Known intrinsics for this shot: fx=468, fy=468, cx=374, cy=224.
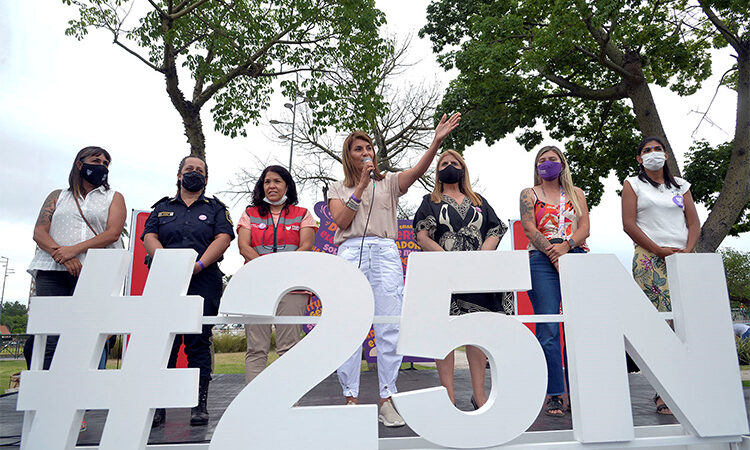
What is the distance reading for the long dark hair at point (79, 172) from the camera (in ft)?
9.66

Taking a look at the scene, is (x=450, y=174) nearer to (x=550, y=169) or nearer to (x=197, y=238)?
(x=550, y=169)

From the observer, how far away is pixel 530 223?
3.04 m

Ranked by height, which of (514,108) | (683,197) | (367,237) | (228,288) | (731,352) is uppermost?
(514,108)

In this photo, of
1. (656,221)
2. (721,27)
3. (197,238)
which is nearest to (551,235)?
(656,221)

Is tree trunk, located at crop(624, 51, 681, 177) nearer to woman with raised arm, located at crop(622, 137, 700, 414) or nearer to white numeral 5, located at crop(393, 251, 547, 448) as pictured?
woman with raised arm, located at crop(622, 137, 700, 414)

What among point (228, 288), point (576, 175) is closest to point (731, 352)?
point (228, 288)

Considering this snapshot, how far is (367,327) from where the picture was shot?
192cm

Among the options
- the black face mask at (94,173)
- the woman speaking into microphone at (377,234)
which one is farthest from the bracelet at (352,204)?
the black face mask at (94,173)

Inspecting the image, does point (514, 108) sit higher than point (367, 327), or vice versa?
point (514, 108)

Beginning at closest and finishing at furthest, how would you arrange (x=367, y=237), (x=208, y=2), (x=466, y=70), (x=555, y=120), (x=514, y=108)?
1. (x=367, y=237)
2. (x=208, y=2)
3. (x=466, y=70)
4. (x=514, y=108)
5. (x=555, y=120)

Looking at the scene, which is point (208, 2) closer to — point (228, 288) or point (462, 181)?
point (462, 181)

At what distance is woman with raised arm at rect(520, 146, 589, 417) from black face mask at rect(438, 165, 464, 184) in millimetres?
488

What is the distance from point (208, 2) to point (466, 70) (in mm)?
5002

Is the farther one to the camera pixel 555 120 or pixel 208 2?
pixel 555 120
